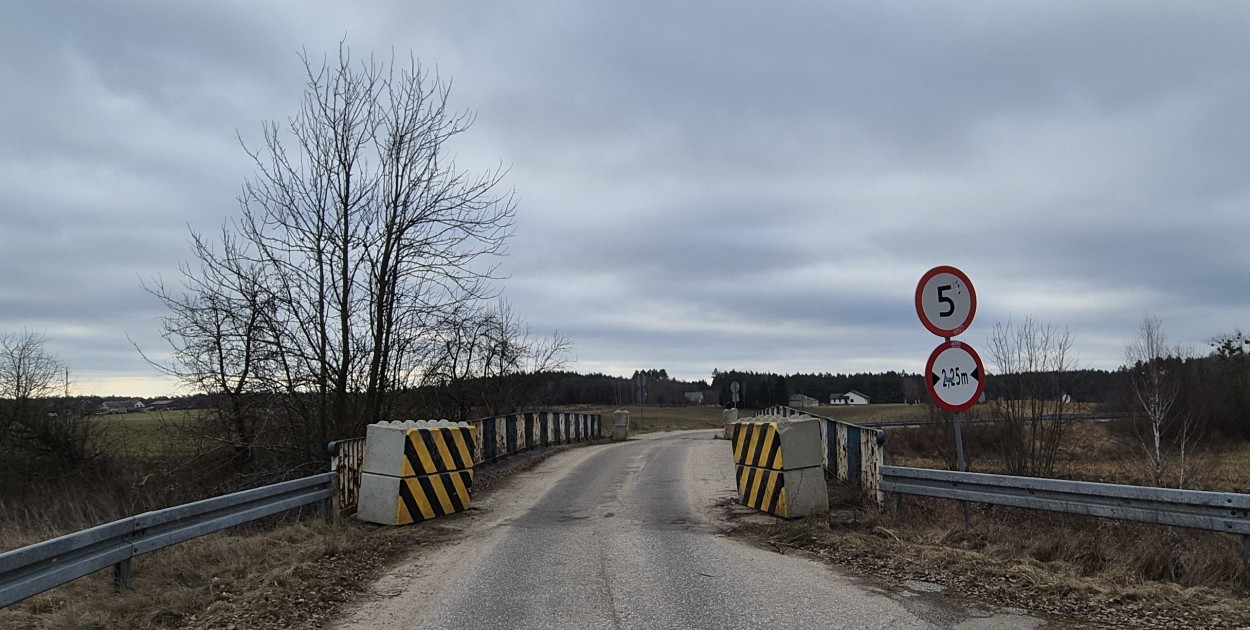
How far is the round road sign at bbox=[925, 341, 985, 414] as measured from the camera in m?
7.22

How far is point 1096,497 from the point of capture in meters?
6.40

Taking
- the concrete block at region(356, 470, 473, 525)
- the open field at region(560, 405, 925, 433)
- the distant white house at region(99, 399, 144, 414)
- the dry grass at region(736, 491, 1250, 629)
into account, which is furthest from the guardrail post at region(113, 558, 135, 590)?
the open field at region(560, 405, 925, 433)

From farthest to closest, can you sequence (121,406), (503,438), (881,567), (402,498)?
(121,406) < (503,438) < (402,498) < (881,567)

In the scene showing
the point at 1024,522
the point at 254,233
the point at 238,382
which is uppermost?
the point at 254,233

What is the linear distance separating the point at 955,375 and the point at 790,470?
252 centimetres

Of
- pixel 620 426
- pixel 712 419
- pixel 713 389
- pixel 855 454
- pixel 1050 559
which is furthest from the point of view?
pixel 713 389

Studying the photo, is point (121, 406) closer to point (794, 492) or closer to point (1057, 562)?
point (794, 492)

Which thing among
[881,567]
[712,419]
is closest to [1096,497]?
[881,567]

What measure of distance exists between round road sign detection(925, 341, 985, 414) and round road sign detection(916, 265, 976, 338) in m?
0.19

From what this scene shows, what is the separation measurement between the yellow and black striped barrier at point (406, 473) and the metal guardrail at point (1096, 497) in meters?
5.72

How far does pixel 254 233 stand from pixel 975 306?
456 inches

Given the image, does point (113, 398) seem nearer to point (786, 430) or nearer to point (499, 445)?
point (499, 445)

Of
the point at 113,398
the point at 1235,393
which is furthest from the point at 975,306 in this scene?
the point at 1235,393

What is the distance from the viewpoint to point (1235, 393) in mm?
41469
